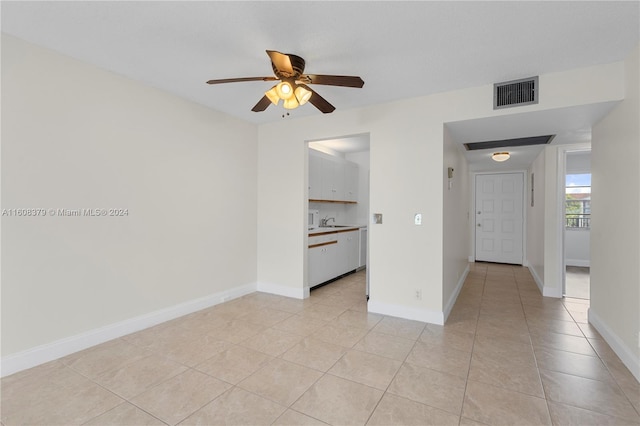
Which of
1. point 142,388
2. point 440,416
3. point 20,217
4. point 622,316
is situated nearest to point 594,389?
point 622,316

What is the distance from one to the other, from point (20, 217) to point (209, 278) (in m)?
1.94

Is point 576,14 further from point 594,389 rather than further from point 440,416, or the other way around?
point 440,416

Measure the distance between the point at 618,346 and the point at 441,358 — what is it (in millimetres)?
1510

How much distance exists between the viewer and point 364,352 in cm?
266

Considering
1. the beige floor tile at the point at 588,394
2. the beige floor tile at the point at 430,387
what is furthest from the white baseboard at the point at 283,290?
the beige floor tile at the point at 588,394

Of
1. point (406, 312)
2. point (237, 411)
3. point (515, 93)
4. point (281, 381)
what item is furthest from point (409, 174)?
point (237, 411)

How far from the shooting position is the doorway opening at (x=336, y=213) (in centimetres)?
471

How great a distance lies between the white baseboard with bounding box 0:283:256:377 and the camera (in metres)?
2.30

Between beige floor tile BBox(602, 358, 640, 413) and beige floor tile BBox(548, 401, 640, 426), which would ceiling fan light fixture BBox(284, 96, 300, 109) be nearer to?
beige floor tile BBox(548, 401, 640, 426)

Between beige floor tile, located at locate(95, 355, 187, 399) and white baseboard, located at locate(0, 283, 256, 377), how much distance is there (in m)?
0.58

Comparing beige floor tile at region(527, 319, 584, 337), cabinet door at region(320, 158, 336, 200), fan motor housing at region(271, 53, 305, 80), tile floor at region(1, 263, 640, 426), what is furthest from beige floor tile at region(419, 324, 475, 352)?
cabinet door at region(320, 158, 336, 200)

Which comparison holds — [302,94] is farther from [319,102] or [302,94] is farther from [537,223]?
[537,223]

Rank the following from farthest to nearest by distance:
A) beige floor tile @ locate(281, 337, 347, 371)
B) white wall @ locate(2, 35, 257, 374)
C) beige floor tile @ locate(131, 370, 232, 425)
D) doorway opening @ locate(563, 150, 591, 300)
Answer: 1. doorway opening @ locate(563, 150, 591, 300)
2. beige floor tile @ locate(281, 337, 347, 371)
3. white wall @ locate(2, 35, 257, 374)
4. beige floor tile @ locate(131, 370, 232, 425)

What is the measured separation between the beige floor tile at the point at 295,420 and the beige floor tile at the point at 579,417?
1394 millimetres
